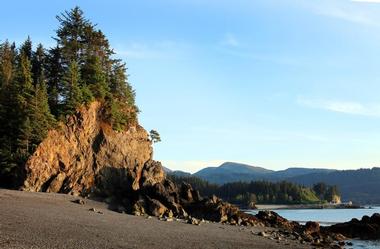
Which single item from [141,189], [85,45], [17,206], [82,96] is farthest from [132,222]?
[85,45]

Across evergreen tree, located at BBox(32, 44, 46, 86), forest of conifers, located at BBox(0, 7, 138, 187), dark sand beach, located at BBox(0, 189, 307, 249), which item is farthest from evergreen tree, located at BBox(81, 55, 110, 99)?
dark sand beach, located at BBox(0, 189, 307, 249)

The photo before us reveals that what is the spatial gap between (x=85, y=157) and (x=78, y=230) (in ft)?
117

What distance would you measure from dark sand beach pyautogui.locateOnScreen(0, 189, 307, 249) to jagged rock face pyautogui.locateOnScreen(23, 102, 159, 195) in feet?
22.6

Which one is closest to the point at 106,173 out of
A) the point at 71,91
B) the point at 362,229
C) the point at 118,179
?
the point at 118,179

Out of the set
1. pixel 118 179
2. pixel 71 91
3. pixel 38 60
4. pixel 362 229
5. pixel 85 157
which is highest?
pixel 38 60

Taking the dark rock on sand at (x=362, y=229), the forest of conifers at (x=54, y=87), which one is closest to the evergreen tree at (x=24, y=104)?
the forest of conifers at (x=54, y=87)

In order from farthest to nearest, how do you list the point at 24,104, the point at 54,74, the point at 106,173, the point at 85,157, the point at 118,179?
the point at 54,74 < the point at 118,179 < the point at 106,173 < the point at 85,157 < the point at 24,104

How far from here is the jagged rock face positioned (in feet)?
214

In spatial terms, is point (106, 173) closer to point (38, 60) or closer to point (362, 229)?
point (38, 60)

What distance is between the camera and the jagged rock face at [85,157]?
65.2m

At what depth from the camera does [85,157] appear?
236 ft

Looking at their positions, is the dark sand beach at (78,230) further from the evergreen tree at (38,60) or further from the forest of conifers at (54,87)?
the evergreen tree at (38,60)

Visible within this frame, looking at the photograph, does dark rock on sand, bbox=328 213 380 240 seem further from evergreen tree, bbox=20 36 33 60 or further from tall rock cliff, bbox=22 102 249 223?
evergreen tree, bbox=20 36 33 60

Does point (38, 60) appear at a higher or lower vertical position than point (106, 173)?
higher
